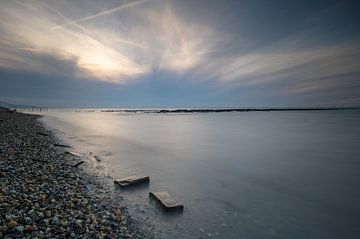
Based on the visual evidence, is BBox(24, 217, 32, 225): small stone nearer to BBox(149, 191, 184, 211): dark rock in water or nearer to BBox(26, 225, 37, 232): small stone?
BBox(26, 225, 37, 232): small stone

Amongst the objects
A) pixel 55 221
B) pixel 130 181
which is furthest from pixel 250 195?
pixel 55 221

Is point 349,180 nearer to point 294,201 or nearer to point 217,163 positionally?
point 294,201

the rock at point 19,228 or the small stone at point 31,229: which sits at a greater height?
the rock at point 19,228

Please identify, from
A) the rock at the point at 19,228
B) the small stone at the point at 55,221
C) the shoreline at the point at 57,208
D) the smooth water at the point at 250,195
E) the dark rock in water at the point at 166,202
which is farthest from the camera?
the dark rock in water at the point at 166,202

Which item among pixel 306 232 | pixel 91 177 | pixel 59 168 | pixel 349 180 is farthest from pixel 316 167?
pixel 59 168

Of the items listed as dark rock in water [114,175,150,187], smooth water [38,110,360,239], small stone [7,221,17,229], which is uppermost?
small stone [7,221,17,229]

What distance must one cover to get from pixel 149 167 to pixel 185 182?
2.79 metres

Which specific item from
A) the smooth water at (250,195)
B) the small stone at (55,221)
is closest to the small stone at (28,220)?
the small stone at (55,221)

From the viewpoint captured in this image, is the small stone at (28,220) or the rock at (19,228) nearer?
the rock at (19,228)

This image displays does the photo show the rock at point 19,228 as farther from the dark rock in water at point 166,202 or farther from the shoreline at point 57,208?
the dark rock in water at point 166,202

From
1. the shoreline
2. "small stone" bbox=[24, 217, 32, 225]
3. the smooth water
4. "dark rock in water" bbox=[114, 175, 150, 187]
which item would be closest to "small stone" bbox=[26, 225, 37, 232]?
the shoreline

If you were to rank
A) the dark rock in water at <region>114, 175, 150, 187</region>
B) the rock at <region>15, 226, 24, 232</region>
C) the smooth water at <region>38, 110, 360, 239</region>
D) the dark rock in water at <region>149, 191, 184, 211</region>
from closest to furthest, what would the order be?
the rock at <region>15, 226, 24, 232</region>
the smooth water at <region>38, 110, 360, 239</region>
the dark rock in water at <region>149, 191, 184, 211</region>
the dark rock in water at <region>114, 175, 150, 187</region>

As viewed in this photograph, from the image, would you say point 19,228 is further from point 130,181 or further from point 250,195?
point 250,195

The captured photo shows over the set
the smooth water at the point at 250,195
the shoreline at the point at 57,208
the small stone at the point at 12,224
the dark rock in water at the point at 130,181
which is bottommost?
the smooth water at the point at 250,195
